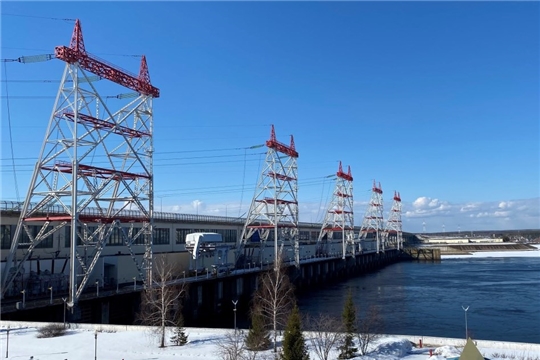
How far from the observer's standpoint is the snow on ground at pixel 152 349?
19.4m

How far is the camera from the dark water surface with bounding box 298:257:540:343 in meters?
32.8

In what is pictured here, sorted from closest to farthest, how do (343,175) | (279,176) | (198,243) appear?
(198,243) < (279,176) < (343,175)

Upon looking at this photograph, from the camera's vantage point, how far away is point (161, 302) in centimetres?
2466

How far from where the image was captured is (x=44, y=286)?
30.7 meters

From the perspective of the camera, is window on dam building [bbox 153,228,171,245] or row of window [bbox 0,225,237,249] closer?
row of window [bbox 0,225,237,249]

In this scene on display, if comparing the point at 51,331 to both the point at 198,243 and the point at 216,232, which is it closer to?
the point at 198,243

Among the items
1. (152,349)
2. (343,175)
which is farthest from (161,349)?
(343,175)

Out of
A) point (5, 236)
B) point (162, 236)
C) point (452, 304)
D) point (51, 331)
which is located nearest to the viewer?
point (51, 331)

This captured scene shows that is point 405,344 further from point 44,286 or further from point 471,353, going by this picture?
point 44,286

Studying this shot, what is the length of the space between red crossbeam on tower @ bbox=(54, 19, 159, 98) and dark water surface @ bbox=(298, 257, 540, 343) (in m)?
22.7

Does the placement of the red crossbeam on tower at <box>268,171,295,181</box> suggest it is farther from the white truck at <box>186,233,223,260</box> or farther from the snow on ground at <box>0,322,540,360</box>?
the snow on ground at <box>0,322,540,360</box>

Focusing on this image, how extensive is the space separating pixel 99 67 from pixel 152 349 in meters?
18.0

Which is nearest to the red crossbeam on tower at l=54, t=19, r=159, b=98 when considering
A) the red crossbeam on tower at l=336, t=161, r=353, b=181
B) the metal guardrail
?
the metal guardrail

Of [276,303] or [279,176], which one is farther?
[279,176]
